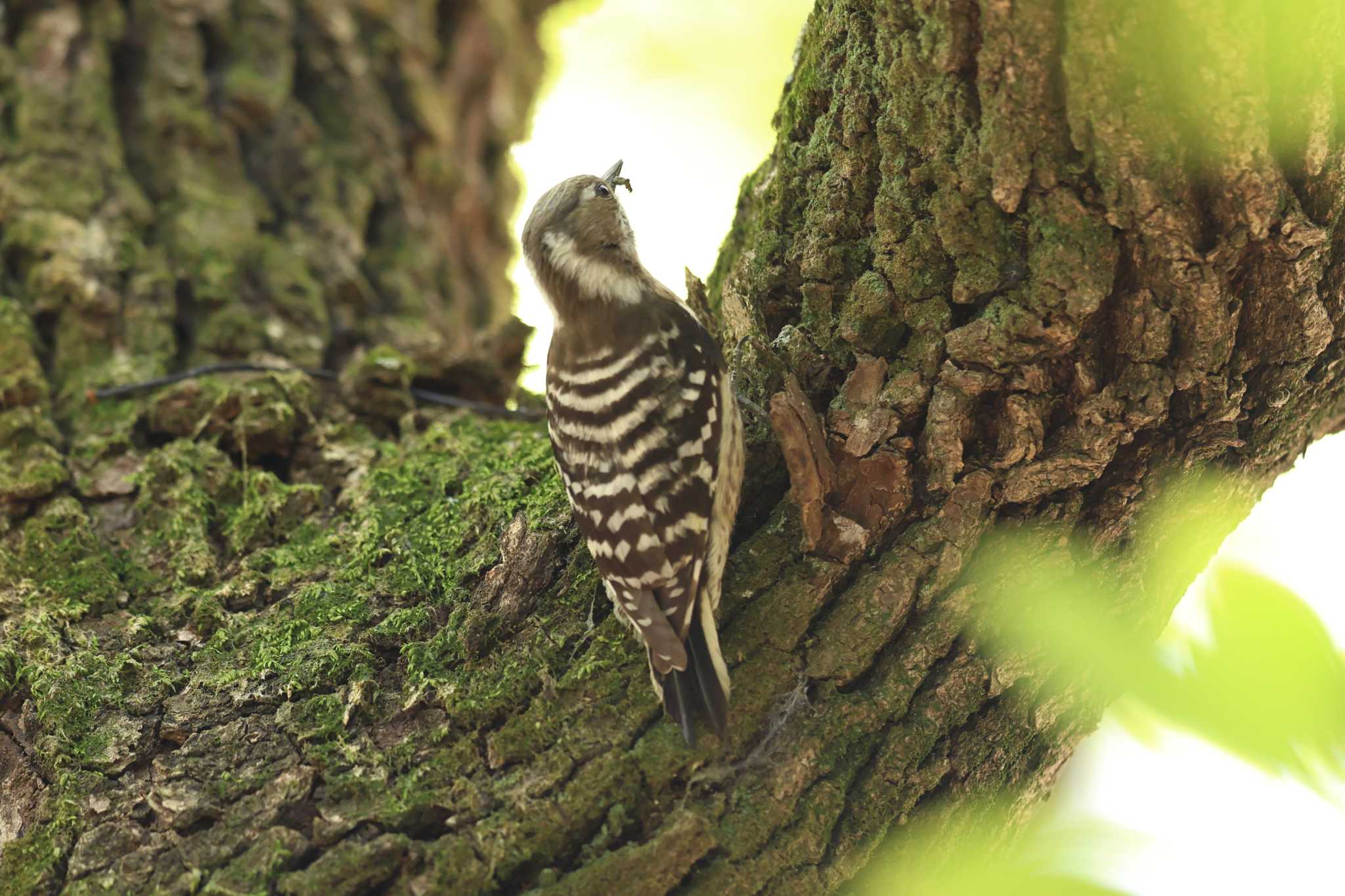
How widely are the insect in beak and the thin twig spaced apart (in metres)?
0.87

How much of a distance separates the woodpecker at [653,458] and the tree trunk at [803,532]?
0.08m

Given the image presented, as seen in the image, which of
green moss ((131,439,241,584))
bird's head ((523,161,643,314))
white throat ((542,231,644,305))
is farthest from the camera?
bird's head ((523,161,643,314))

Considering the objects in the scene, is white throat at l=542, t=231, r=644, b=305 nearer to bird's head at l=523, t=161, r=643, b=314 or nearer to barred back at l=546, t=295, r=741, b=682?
bird's head at l=523, t=161, r=643, b=314

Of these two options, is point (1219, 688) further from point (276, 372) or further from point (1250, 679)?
point (276, 372)

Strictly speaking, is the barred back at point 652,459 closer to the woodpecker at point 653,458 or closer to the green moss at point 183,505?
the woodpecker at point 653,458

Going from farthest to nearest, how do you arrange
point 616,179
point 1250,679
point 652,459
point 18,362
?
point 616,179 < point 18,362 < point 652,459 < point 1250,679

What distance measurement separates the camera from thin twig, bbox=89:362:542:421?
3176mm

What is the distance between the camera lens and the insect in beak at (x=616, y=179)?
3.70 meters

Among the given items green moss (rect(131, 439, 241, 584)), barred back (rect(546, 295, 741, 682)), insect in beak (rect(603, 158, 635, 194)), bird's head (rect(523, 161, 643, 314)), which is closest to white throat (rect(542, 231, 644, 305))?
bird's head (rect(523, 161, 643, 314))

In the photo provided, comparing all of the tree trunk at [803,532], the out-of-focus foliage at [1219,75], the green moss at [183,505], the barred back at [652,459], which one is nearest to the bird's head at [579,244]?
the barred back at [652,459]

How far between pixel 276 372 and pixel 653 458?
1.41 meters

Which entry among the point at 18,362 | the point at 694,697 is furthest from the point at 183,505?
the point at 694,697

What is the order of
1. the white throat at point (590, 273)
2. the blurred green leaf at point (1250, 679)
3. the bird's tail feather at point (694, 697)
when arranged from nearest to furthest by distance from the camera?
the blurred green leaf at point (1250, 679)
the bird's tail feather at point (694, 697)
the white throat at point (590, 273)

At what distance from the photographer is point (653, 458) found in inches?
101
